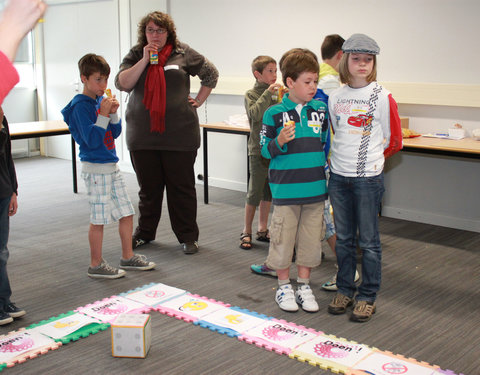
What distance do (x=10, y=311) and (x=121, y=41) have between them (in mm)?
4506

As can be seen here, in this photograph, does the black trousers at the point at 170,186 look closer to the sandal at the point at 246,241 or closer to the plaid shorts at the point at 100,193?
the sandal at the point at 246,241

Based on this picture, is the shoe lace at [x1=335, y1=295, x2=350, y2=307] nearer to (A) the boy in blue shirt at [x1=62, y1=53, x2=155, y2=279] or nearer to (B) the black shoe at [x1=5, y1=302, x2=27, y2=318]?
(A) the boy in blue shirt at [x1=62, y1=53, x2=155, y2=279]

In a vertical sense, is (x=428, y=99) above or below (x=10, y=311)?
above

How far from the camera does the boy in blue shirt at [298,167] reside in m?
2.76

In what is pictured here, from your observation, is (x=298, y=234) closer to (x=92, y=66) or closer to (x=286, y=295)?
(x=286, y=295)

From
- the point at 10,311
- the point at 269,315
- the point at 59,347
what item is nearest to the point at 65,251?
the point at 10,311

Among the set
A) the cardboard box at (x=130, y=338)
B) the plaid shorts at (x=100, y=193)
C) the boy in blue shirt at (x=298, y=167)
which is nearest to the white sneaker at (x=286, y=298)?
the boy in blue shirt at (x=298, y=167)

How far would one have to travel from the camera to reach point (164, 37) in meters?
3.52

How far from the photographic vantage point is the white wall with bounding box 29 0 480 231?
14.2 ft

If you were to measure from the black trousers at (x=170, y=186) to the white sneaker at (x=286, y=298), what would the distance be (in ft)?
3.38

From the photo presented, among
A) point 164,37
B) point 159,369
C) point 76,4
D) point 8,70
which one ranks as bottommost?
point 159,369

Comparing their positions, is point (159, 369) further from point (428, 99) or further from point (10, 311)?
point (428, 99)

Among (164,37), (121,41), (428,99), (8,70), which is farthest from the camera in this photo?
(121,41)

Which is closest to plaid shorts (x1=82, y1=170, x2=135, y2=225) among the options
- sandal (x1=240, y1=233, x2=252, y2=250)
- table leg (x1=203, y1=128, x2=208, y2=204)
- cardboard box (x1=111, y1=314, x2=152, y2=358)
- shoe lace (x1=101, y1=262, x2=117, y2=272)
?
shoe lace (x1=101, y1=262, x2=117, y2=272)
